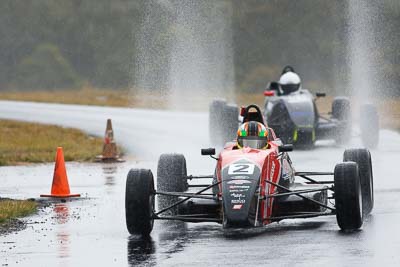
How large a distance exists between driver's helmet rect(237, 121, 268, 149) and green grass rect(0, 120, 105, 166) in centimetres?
1125

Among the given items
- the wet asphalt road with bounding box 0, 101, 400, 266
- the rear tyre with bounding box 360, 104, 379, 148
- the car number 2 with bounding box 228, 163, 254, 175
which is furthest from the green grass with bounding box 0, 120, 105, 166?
the car number 2 with bounding box 228, 163, 254, 175

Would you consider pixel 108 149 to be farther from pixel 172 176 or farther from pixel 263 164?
pixel 263 164

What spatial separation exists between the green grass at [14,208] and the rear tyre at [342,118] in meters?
12.4

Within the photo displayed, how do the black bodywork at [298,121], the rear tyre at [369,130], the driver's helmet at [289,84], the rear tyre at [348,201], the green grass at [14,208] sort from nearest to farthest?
the rear tyre at [348,201]
the green grass at [14,208]
the black bodywork at [298,121]
the driver's helmet at [289,84]
the rear tyre at [369,130]

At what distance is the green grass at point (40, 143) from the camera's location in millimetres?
27766

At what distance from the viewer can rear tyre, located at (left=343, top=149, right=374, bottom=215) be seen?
1642cm

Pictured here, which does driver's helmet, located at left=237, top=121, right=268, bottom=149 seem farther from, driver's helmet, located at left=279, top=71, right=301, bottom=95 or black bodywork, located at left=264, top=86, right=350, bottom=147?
driver's helmet, located at left=279, top=71, right=301, bottom=95

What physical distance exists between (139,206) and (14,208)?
3.54m

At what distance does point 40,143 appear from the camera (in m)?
32.2

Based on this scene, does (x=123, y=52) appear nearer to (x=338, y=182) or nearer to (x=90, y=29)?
(x=90, y=29)

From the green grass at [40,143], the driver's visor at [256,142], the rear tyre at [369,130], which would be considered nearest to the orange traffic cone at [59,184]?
the driver's visor at [256,142]

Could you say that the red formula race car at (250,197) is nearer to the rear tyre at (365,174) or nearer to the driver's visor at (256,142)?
the driver's visor at (256,142)

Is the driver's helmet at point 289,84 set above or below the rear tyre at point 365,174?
above

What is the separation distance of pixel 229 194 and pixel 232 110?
52.3 ft
